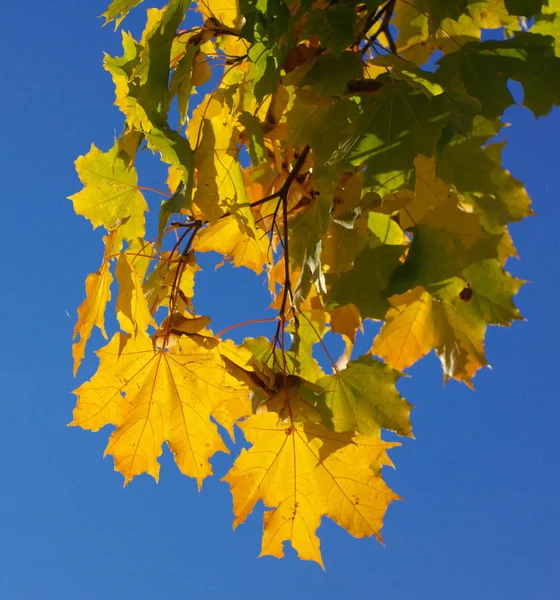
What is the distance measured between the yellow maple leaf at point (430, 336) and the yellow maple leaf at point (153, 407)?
0.77 feet

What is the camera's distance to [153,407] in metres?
1.06

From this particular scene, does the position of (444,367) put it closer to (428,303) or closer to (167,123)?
(428,303)

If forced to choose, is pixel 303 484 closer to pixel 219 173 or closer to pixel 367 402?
pixel 367 402

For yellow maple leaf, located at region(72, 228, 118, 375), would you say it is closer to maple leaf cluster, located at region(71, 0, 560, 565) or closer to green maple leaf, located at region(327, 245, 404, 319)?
maple leaf cluster, located at region(71, 0, 560, 565)

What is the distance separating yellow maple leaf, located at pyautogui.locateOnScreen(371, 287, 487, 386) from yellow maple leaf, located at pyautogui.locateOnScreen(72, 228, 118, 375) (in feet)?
1.33

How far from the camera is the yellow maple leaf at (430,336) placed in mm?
893

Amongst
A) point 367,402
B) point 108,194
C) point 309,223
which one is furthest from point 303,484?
point 108,194

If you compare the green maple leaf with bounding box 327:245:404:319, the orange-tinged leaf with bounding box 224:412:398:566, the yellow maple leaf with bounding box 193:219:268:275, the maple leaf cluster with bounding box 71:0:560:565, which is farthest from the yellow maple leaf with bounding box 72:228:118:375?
the green maple leaf with bounding box 327:245:404:319

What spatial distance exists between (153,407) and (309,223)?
0.40m

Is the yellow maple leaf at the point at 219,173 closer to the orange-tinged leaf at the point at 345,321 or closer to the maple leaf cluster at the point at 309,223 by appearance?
the maple leaf cluster at the point at 309,223

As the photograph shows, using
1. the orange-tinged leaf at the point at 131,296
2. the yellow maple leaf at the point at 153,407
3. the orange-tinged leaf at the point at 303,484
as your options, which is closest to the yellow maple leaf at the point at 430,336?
the orange-tinged leaf at the point at 303,484

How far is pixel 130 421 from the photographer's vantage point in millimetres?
1051

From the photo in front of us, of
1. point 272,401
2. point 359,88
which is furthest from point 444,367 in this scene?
point 359,88

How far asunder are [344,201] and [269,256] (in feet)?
0.78
